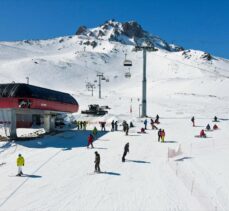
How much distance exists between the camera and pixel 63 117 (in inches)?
2215

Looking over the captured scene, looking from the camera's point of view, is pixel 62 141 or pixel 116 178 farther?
pixel 62 141

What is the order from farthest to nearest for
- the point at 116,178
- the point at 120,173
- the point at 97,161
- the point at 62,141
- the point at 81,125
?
the point at 81,125 → the point at 62,141 → the point at 120,173 → the point at 97,161 → the point at 116,178

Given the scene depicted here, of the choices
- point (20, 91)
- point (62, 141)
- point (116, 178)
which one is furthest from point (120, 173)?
point (20, 91)

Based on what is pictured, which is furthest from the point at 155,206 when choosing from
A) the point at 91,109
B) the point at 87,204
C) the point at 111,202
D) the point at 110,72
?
the point at 110,72

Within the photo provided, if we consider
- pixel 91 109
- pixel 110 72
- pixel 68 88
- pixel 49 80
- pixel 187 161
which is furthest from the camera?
pixel 110 72

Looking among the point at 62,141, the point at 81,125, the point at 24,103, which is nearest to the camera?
the point at 24,103

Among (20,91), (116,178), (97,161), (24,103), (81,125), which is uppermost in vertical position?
(20,91)

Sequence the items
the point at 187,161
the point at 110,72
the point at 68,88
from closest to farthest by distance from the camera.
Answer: the point at 187,161
the point at 68,88
the point at 110,72

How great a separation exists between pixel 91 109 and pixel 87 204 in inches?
1901

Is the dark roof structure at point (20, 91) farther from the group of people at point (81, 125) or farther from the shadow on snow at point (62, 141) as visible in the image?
the group of people at point (81, 125)

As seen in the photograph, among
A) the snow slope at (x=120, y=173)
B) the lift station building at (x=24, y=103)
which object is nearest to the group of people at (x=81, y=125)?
the lift station building at (x=24, y=103)

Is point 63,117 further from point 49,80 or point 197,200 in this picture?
point 49,80

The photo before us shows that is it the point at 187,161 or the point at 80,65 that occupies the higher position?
the point at 80,65

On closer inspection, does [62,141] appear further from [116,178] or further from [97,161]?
[116,178]
